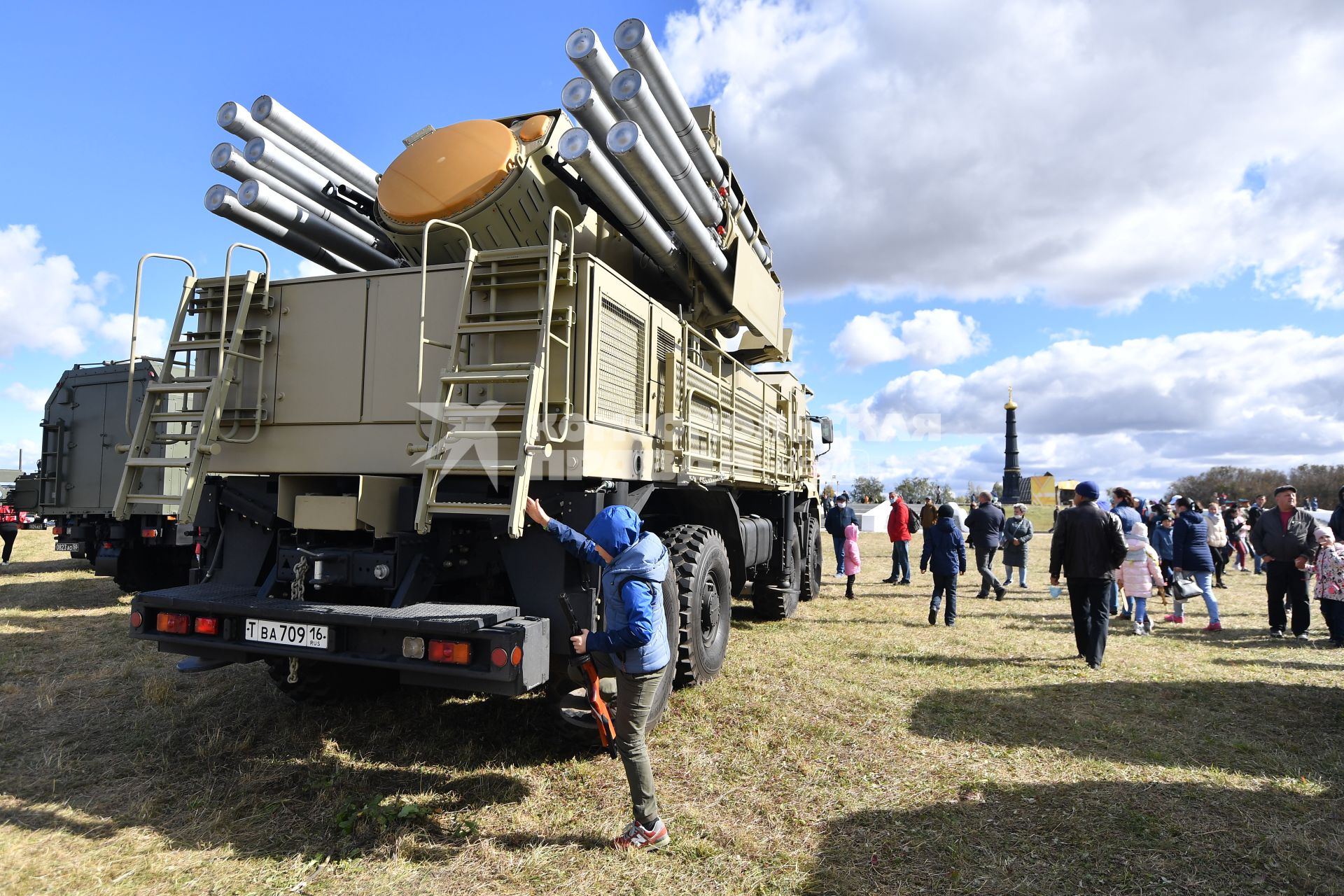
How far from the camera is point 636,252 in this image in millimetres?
5703

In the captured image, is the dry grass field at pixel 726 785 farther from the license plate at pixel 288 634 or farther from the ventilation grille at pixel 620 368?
the ventilation grille at pixel 620 368

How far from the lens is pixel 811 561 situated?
33.1ft

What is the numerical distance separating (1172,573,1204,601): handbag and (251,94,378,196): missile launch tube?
9.41 metres

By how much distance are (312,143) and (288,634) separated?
12.0 ft

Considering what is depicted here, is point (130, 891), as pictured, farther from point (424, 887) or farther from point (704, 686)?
point (704, 686)

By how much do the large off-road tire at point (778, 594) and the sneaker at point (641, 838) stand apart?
489 centimetres

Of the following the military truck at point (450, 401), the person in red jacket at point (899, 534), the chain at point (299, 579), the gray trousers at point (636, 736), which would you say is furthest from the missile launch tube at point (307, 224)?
the person in red jacket at point (899, 534)

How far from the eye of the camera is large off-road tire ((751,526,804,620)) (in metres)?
8.23

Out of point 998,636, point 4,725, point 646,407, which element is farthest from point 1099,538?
point 4,725

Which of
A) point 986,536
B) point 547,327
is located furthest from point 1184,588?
point 547,327

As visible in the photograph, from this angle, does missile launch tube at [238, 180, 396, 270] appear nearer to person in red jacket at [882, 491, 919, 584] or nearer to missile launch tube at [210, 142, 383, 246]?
missile launch tube at [210, 142, 383, 246]

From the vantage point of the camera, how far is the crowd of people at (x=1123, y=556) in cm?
670

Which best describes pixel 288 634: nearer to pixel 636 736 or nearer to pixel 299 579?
pixel 299 579

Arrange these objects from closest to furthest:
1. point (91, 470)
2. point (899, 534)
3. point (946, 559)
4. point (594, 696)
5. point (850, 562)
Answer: point (594, 696), point (946, 559), point (91, 470), point (850, 562), point (899, 534)
